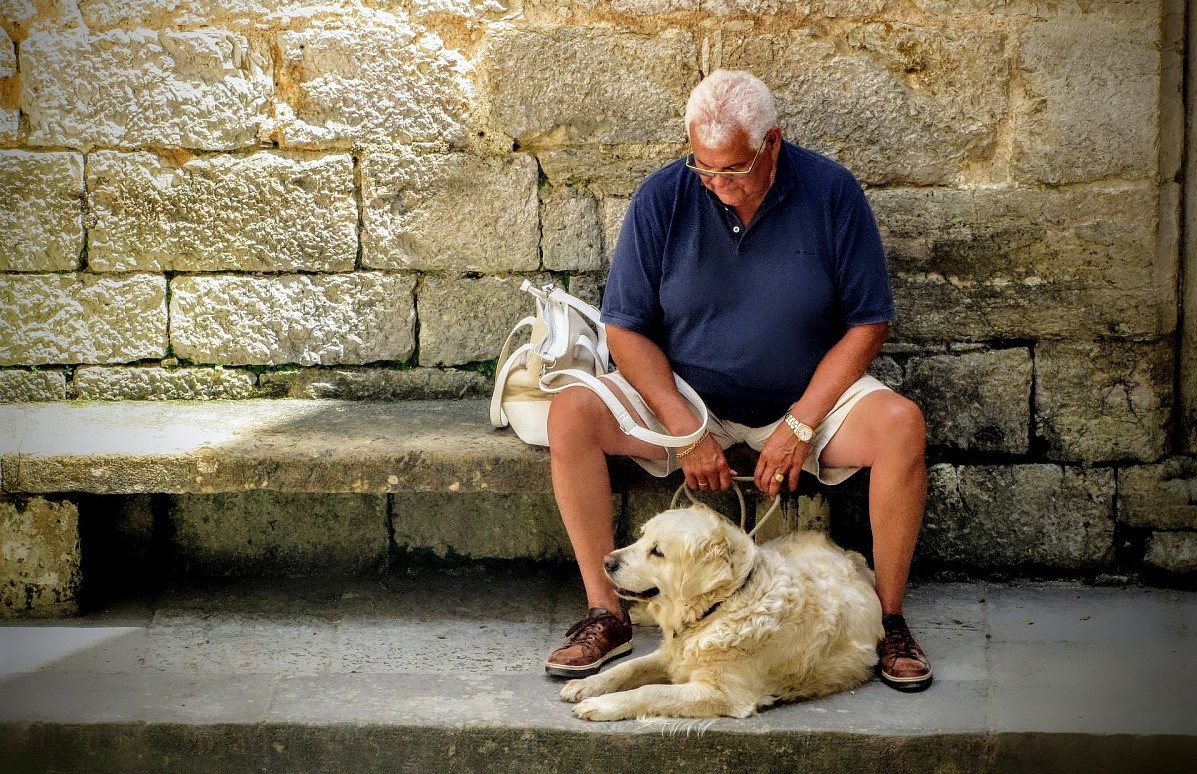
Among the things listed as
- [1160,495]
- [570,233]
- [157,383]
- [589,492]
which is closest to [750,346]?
[589,492]

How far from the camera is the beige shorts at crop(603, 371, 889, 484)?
349 cm

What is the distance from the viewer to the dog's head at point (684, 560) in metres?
3.06

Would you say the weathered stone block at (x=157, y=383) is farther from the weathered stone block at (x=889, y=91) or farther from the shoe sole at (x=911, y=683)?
the shoe sole at (x=911, y=683)

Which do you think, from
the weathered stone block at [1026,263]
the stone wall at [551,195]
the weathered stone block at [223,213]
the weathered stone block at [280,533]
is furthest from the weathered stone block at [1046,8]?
the weathered stone block at [280,533]

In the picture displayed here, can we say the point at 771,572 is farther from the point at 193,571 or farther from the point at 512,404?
the point at 193,571

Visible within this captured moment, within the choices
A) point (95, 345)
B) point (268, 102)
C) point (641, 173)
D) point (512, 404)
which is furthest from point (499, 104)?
point (95, 345)

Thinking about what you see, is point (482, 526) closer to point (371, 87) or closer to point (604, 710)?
point (604, 710)

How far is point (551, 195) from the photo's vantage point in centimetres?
432

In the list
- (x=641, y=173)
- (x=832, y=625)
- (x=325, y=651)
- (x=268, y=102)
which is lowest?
(x=325, y=651)

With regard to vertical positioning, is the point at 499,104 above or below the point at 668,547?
above

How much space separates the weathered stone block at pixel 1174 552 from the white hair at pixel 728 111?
211cm

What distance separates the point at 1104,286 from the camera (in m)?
4.08

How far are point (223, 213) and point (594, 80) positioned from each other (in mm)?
1487

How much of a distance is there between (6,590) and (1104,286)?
3917 mm
